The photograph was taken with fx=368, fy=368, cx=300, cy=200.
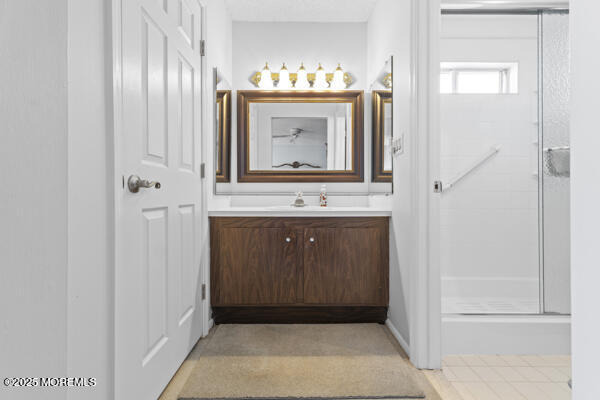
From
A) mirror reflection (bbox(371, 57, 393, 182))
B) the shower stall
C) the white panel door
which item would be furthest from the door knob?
the shower stall

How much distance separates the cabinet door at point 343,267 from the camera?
2.23 meters

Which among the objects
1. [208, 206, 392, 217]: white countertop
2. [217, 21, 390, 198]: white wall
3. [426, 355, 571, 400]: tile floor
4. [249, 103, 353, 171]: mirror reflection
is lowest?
[426, 355, 571, 400]: tile floor

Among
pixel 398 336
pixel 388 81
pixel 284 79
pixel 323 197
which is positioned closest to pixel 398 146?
pixel 388 81

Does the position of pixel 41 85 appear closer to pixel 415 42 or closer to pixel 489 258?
pixel 415 42

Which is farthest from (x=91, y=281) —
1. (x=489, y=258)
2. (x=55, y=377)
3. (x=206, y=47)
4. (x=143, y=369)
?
(x=489, y=258)

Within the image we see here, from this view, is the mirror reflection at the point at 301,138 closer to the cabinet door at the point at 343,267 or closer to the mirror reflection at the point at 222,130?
the mirror reflection at the point at 222,130

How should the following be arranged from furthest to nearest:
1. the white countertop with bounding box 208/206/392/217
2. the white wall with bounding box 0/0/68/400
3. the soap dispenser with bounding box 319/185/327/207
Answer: the soap dispenser with bounding box 319/185/327/207 < the white countertop with bounding box 208/206/392/217 < the white wall with bounding box 0/0/68/400

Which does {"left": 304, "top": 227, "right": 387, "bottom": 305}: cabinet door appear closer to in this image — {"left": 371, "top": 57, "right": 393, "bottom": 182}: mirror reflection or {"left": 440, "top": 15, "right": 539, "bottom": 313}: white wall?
{"left": 371, "top": 57, "right": 393, "bottom": 182}: mirror reflection

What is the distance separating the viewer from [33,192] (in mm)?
784

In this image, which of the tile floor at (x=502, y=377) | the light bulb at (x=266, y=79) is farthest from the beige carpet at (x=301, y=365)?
the light bulb at (x=266, y=79)

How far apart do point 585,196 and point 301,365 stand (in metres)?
1.48

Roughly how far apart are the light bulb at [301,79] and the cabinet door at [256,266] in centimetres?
128

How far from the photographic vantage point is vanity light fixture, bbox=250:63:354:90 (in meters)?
2.86

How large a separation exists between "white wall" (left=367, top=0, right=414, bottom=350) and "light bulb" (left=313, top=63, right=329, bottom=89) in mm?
591
